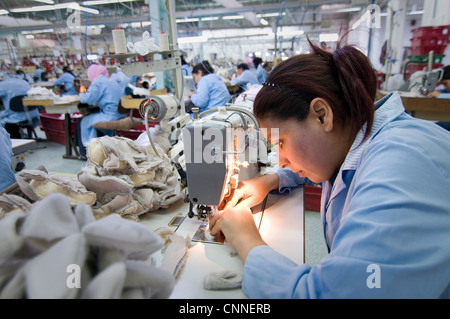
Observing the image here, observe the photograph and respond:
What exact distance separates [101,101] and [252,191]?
3.81 meters

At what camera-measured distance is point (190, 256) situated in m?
1.01

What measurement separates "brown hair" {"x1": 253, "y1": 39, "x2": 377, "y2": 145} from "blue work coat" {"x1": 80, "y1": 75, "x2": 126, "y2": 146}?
3.97 m

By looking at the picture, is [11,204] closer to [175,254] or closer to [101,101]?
[175,254]

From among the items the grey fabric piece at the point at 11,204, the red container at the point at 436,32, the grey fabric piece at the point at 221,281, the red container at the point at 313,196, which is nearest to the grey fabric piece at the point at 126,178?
the grey fabric piece at the point at 11,204

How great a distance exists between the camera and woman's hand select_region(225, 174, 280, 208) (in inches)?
50.9

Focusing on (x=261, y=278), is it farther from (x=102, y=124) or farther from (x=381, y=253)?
(x=102, y=124)

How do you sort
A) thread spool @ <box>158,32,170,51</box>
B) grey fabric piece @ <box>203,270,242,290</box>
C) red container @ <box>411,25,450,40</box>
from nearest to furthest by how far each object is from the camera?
grey fabric piece @ <box>203,270,242,290</box> < thread spool @ <box>158,32,170,51</box> < red container @ <box>411,25,450,40</box>

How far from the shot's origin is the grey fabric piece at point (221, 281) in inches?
33.2

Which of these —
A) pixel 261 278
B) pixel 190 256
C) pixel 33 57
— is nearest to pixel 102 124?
pixel 190 256

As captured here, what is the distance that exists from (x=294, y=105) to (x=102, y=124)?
390 centimetres

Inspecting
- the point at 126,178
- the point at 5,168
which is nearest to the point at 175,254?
the point at 126,178

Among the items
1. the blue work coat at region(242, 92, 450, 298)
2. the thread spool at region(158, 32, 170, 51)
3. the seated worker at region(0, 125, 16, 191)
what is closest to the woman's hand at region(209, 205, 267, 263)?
the blue work coat at region(242, 92, 450, 298)

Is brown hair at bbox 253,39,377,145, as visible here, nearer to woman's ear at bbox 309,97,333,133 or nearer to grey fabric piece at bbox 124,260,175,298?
woman's ear at bbox 309,97,333,133

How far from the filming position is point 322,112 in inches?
35.6
